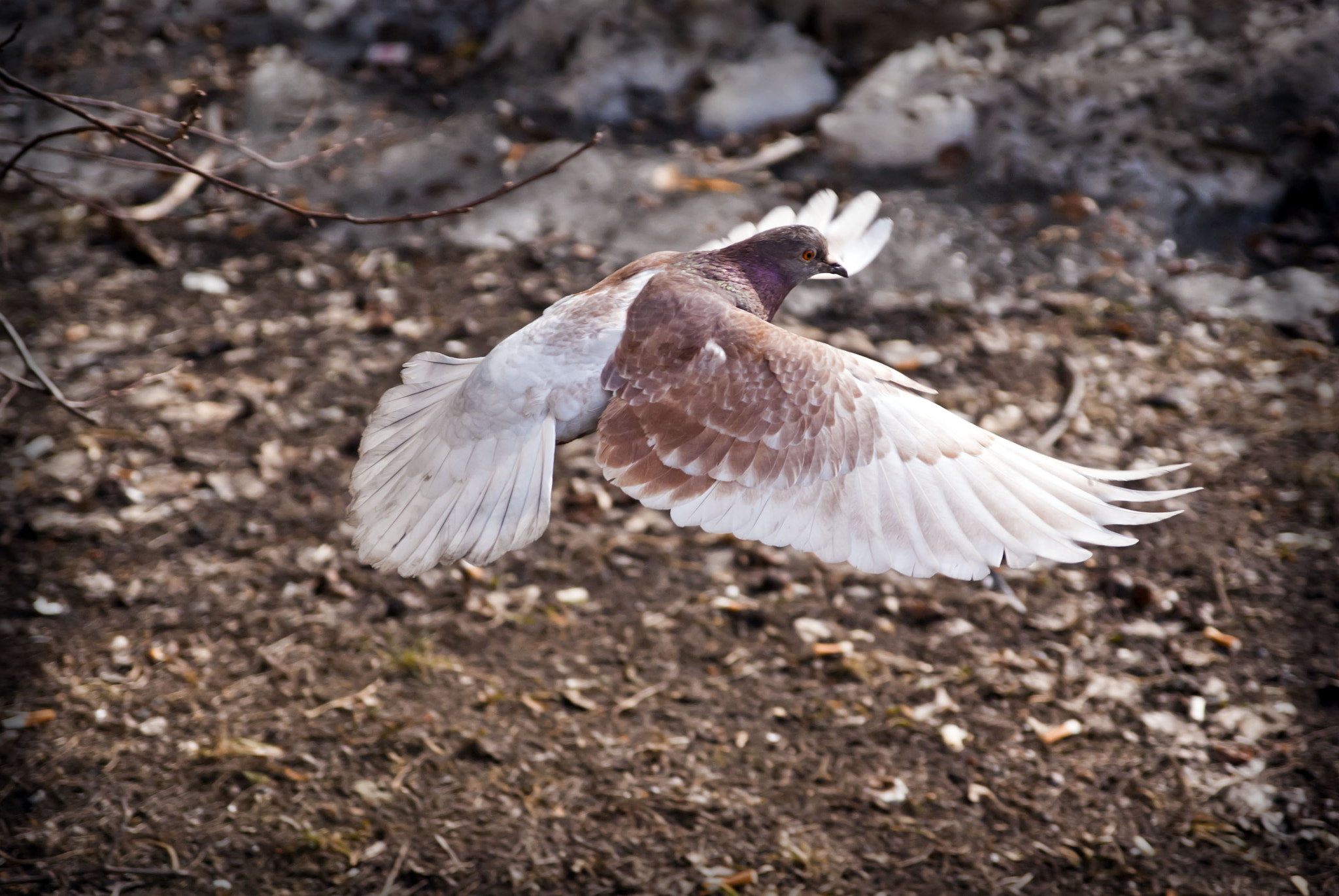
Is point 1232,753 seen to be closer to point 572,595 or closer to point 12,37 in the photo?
point 572,595

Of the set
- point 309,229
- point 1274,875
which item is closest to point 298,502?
point 309,229

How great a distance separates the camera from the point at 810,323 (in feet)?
15.0

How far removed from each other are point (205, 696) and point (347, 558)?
0.66m

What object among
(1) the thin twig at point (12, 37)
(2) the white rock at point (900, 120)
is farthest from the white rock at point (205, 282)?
(2) the white rock at point (900, 120)

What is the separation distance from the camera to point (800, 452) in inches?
85.4

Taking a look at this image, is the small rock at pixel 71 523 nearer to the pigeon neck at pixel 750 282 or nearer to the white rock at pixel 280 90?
the pigeon neck at pixel 750 282

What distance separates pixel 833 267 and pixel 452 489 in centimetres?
110

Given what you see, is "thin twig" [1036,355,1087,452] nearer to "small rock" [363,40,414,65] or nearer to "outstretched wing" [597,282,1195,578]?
"outstretched wing" [597,282,1195,578]

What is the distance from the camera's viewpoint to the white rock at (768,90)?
577 centimetres

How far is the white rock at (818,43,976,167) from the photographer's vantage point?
5.39 m

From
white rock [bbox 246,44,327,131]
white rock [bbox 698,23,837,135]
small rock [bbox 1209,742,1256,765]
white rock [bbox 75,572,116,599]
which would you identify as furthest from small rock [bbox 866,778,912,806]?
white rock [bbox 246,44,327,131]

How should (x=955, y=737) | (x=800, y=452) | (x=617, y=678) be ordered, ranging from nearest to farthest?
(x=800, y=452) < (x=955, y=737) < (x=617, y=678)

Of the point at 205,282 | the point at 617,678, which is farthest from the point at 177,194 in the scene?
the point at 617,678

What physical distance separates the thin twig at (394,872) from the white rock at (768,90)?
4267mm
